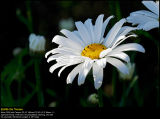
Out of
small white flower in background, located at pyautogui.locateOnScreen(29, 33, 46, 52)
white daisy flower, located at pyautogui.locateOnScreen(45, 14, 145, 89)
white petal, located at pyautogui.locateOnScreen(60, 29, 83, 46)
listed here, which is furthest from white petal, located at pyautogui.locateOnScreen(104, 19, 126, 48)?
small white flower in background, located at pyautogui.locateOnScreen(29, 33, 46, 52)

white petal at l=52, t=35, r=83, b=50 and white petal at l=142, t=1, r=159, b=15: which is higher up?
white petal at l=142, t=1, r=159, b=15

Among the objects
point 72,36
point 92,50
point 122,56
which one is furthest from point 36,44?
point 122,56

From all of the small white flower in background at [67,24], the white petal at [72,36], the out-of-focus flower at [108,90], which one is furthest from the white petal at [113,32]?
the small white flower in background at [67,24]

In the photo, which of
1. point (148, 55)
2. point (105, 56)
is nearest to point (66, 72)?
point (148, 55)

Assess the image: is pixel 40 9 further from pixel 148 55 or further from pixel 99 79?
pixel 99 79

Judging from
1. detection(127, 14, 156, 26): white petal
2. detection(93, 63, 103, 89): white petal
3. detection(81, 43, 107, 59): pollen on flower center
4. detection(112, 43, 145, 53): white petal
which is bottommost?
detection(93, 63, 103, 89): white petal

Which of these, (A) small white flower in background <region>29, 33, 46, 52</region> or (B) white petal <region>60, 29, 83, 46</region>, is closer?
(B) white petal <region>60, 29, 83, 46</region>

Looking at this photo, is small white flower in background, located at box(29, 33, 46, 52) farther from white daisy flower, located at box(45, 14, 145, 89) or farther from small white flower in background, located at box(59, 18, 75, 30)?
small white flower in background, located at box(59, 18, 75, 30)

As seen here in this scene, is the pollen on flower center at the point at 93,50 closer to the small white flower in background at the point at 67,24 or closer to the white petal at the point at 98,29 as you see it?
the white petal at the point at 98,29
